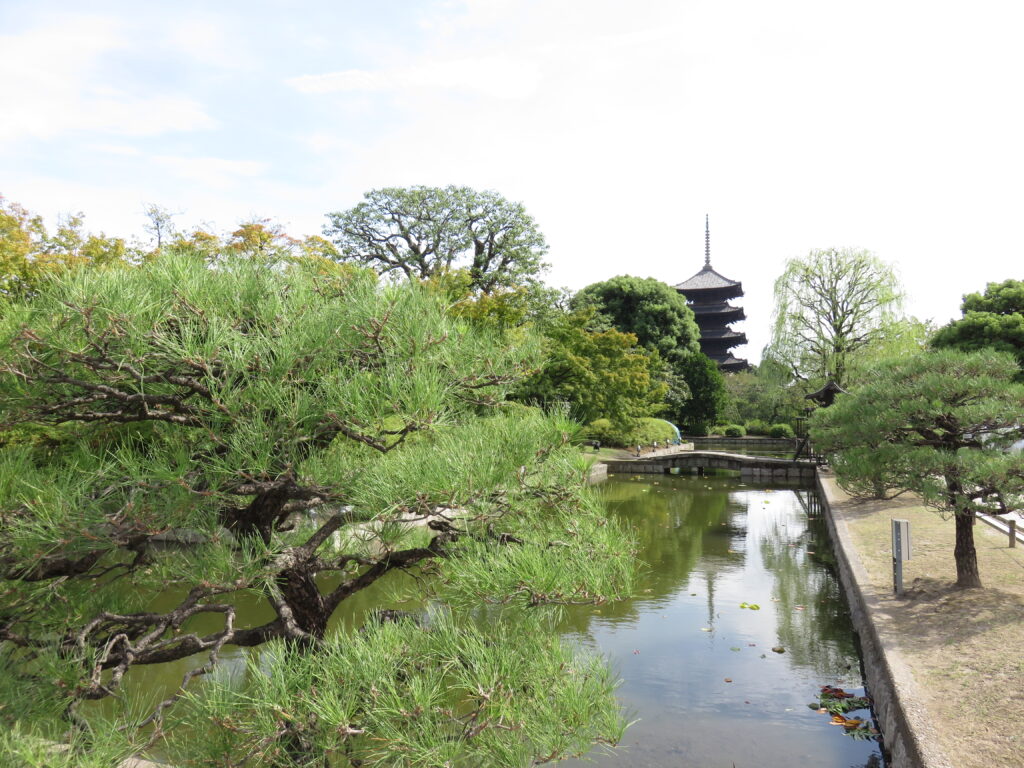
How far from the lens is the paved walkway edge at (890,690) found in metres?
3.53

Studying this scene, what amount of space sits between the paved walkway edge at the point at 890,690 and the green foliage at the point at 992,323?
11690 millimetres

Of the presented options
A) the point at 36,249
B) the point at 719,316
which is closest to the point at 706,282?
the point at 719,316

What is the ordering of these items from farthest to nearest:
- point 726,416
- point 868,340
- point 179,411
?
point 726,416, point 868,340, point 179,411

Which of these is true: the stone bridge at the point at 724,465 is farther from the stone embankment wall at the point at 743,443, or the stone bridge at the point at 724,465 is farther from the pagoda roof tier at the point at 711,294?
the pagoda roof tier at the point at 711,294

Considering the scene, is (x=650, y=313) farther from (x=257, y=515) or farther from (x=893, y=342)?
(x=257, y=515)

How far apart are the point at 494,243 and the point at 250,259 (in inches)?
987

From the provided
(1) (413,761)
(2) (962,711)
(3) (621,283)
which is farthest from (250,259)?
(3) (621,283)

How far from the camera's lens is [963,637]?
16.8 ft

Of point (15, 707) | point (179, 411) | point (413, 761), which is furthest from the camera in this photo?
point (179, 411)

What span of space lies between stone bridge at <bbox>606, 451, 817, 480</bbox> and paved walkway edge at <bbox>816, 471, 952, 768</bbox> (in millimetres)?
13917

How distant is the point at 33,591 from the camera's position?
2.42 m

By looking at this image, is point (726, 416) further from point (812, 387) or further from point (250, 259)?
point (250, 259)

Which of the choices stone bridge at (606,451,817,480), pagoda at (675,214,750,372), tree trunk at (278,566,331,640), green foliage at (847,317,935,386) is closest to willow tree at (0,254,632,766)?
tree trunk at (278,566,331,640)

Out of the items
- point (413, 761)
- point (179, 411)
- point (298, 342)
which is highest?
point (298, 342)
